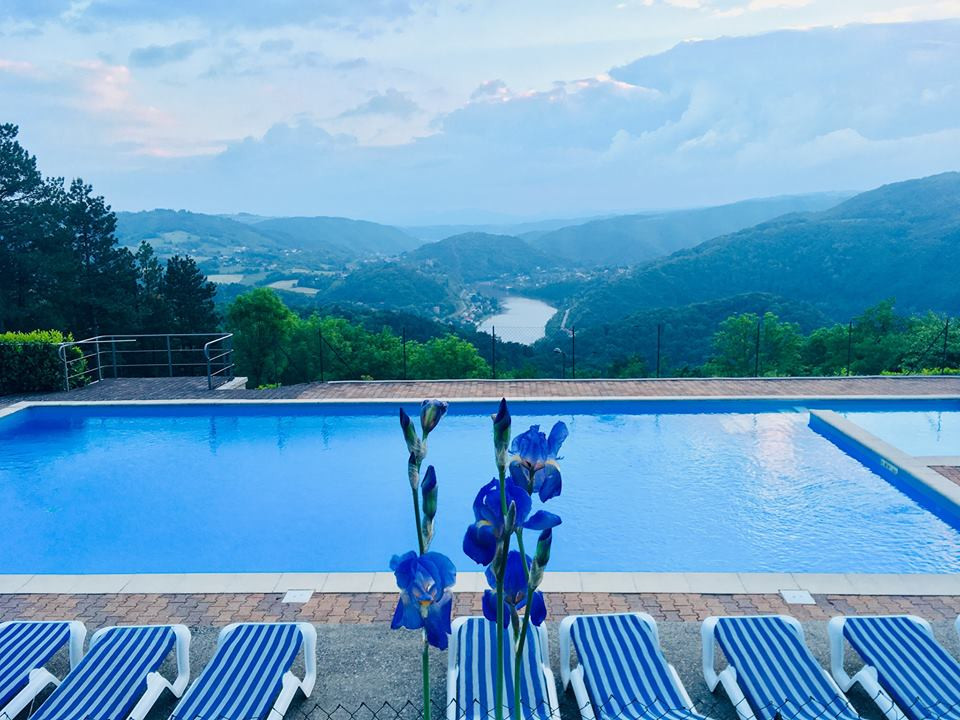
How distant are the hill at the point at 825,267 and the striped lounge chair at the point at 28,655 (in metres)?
40.7

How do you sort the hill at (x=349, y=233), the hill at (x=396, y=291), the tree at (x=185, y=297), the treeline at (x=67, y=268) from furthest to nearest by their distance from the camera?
the hill at (x=349, y=233) < the hill at (x=396, y=291) < the tree at (x=185, y=297) < the treeline at (x=67, y=268)

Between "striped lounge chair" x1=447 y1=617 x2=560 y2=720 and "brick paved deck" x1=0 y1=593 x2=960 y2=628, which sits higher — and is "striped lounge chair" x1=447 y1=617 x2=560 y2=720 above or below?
above

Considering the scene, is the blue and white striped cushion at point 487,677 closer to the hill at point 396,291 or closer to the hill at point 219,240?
the hill at point 396,291

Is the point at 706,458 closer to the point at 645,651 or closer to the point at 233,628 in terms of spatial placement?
the point at 645,651

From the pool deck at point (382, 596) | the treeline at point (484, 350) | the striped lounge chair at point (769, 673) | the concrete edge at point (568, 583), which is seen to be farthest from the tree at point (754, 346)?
the striped lounge chair at point (769, 673)

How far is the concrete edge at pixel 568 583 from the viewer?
5223mm

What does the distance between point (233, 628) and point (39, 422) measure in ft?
27.0

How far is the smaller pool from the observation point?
9.39 m

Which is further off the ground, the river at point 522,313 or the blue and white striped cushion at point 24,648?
the blue and white striped cushion at point 24,648

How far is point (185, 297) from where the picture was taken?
89.5ft

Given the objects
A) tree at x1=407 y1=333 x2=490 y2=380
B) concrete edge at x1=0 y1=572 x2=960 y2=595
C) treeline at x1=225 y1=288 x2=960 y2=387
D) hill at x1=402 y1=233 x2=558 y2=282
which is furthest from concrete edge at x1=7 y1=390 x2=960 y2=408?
hill at x1=402 y1=233 x2=558 y2=282

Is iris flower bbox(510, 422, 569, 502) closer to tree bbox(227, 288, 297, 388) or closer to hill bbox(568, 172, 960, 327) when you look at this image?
tree bbox(227, 288, 297, 388)

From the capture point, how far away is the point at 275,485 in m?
8.73

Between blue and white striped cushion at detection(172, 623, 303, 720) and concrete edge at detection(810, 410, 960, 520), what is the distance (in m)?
6.22
